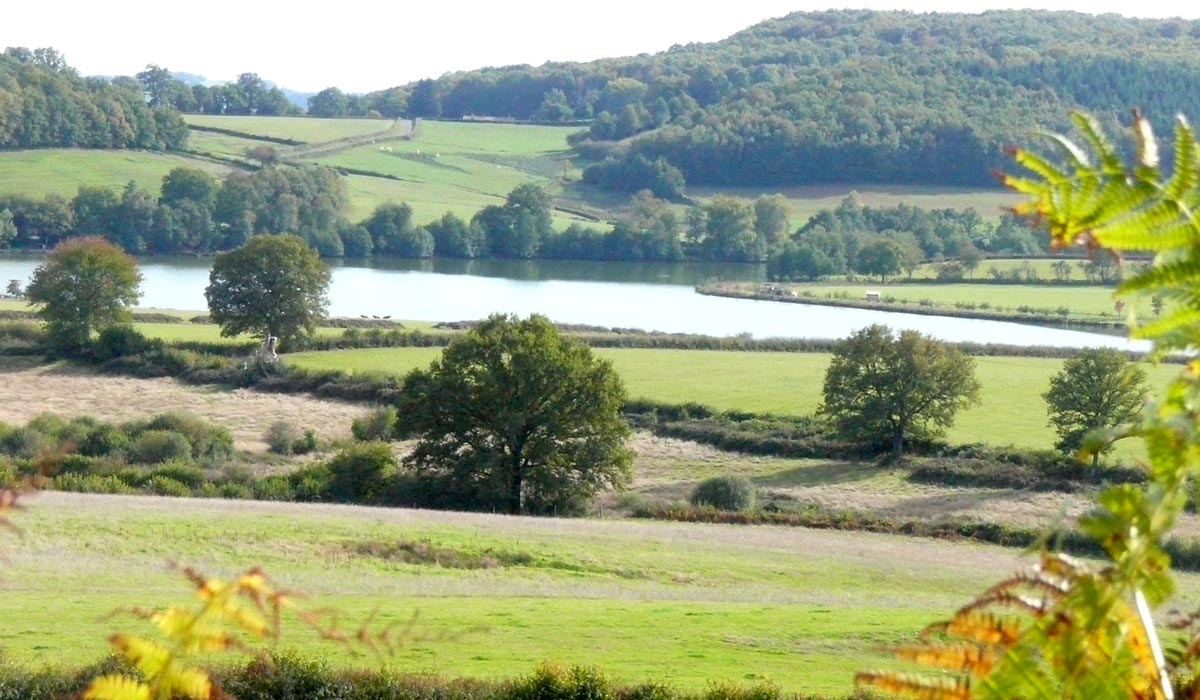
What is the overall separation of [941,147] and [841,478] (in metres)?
97.1

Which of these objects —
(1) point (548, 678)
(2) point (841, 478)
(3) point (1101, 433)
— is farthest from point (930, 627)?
(2) point (841, 478)

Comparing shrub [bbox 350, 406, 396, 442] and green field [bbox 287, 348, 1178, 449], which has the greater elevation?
green field [bbox 287, 348, 1178, 449]

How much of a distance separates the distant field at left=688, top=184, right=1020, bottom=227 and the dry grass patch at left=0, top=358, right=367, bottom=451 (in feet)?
254

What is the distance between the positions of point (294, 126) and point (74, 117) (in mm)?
32701

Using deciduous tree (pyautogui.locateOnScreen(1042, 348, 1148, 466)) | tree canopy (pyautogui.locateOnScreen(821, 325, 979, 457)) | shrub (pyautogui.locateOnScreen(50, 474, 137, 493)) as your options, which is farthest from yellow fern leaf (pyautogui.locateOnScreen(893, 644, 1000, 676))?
tree canopy (pyautogui.locateOnScreen(821, 325, 979, 457))

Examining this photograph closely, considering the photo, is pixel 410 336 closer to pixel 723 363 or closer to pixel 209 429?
pixel 723 363

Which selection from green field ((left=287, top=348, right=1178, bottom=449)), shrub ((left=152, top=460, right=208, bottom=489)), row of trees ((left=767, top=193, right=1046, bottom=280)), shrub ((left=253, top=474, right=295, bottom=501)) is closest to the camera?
shrub ((left=253, top=474, right=295, bottom=501))

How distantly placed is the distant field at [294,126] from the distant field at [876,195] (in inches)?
1558

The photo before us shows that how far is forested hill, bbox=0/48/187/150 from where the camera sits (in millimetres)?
118938

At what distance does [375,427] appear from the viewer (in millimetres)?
44844

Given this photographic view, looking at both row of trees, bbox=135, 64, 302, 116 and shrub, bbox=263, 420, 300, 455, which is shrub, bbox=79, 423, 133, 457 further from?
row of trees, bbox=135, 64, 302, 116

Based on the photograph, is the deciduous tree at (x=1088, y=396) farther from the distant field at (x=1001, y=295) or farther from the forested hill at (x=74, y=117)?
the forested hill at (x=74, y=117)

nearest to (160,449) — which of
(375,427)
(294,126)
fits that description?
(375,427)

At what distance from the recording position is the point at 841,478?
135 feet
